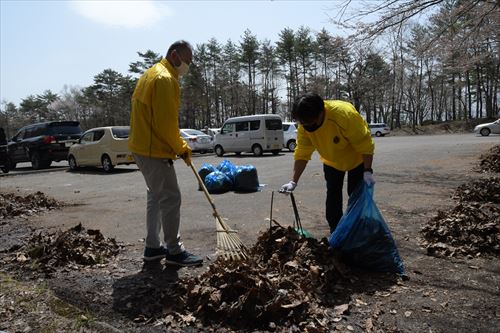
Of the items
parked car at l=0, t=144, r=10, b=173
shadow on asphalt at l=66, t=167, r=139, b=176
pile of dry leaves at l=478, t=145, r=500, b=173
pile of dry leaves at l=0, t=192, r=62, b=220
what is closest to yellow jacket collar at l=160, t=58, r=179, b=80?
pile of dry leaves at l=0, t=192, r=62, b=220

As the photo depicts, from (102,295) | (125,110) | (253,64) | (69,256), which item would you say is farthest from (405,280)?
(125,110)

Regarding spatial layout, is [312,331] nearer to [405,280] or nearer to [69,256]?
[405,280]

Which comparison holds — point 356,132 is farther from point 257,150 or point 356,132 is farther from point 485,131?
point 485,131

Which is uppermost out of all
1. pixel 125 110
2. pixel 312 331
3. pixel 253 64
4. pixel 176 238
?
pixel 253 64

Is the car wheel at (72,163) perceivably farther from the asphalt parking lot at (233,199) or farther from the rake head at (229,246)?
the rake head at (229,246)

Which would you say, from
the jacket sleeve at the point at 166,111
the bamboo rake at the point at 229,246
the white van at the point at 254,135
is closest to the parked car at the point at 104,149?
the white van at the point at 254,135

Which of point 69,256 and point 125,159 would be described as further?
point 125,159

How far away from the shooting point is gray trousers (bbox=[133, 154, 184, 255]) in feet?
12.4

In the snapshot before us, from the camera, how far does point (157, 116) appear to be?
360 cm

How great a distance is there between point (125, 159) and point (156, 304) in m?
11.8

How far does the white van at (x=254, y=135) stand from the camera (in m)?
19.1

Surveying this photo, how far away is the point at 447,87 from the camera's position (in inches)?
2304

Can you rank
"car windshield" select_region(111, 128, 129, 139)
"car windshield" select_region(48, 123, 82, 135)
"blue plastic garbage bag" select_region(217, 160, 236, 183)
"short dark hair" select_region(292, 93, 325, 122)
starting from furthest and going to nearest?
"car windshield" select_region(48, 123, 82, 135) → "car windshield" select_region(111, 128, 129, 139) → "blue plastic garbage bag" select_region(217, 160, 236, 183) → "short dark hair" select_region(292, 93, 325, 122)

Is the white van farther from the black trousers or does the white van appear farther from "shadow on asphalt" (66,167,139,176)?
the black trousers
